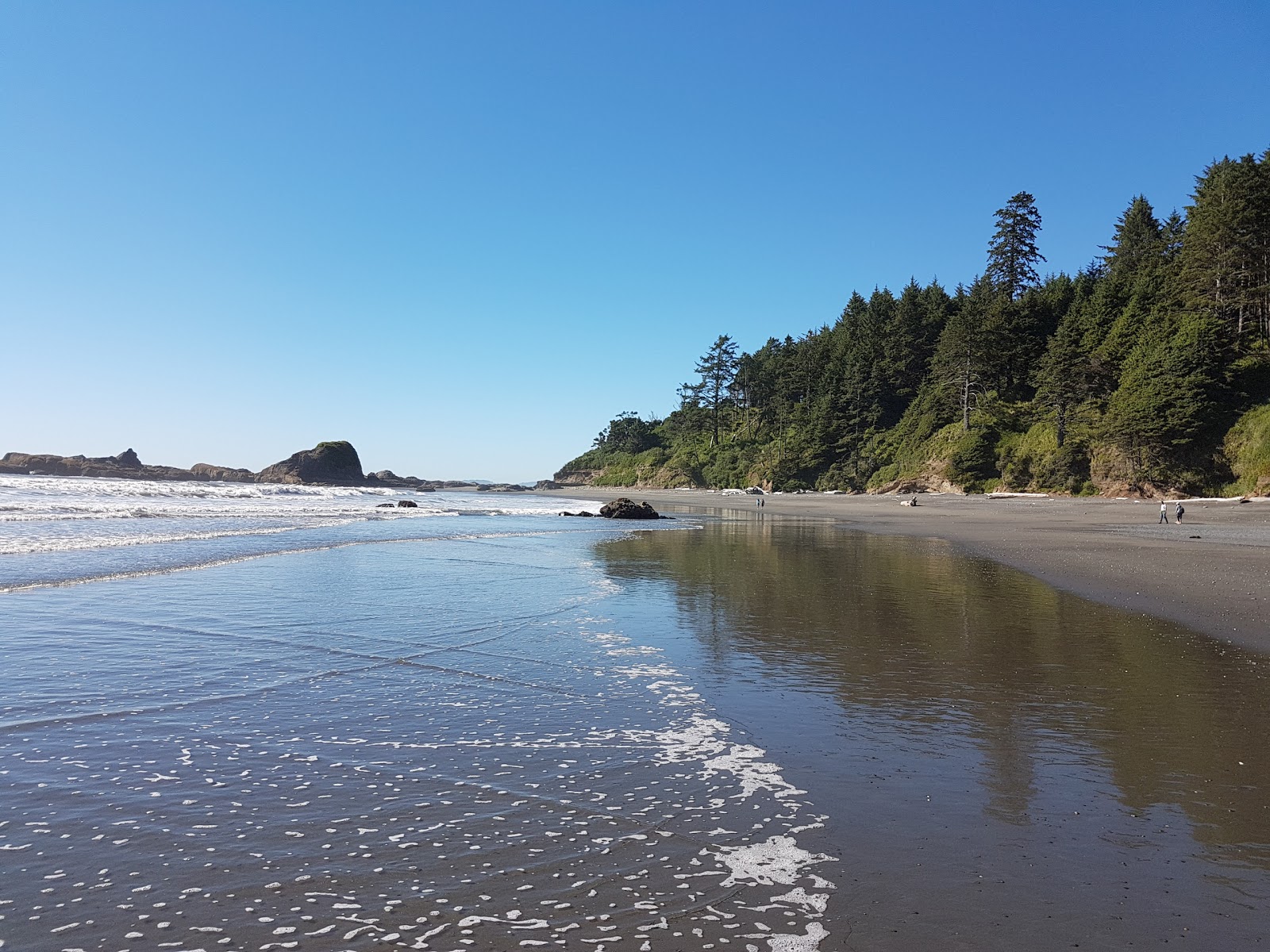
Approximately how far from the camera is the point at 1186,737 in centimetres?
654

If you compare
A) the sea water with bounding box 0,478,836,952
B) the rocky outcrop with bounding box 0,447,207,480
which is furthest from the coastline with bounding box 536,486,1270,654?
the rocky outcrop with bounding box 0,447,207,480

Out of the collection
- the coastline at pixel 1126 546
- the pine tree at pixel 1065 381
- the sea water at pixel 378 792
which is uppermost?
the pine tree at pixel 1065 381

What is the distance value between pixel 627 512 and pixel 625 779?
137 feet

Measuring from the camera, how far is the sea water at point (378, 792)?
3.72 m

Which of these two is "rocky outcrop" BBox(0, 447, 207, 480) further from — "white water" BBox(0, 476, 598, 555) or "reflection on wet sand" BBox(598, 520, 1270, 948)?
"reflection on wet sand" BBox(598, 520, 1270, 948)

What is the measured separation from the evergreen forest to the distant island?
206ft

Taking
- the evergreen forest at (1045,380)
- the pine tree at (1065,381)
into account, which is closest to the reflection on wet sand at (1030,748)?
the evergreen forest at (1045,380)

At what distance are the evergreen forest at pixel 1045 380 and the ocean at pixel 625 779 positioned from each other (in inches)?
1732

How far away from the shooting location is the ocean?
148 inches

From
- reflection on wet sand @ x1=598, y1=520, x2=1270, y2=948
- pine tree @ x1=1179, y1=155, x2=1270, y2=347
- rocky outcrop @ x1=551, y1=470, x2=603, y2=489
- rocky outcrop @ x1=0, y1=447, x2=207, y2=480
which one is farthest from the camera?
rocky outcrop @ x1=551, y1=470, x2=603, y2=489

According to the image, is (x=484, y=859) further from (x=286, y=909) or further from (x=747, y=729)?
(x=747, y=729)

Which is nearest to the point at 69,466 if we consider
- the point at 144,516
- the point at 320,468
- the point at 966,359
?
the point at 320,468

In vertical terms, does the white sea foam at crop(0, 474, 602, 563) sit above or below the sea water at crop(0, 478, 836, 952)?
above

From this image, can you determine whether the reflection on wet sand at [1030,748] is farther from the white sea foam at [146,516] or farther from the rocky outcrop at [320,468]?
the rocky outcrop at [320,468]
